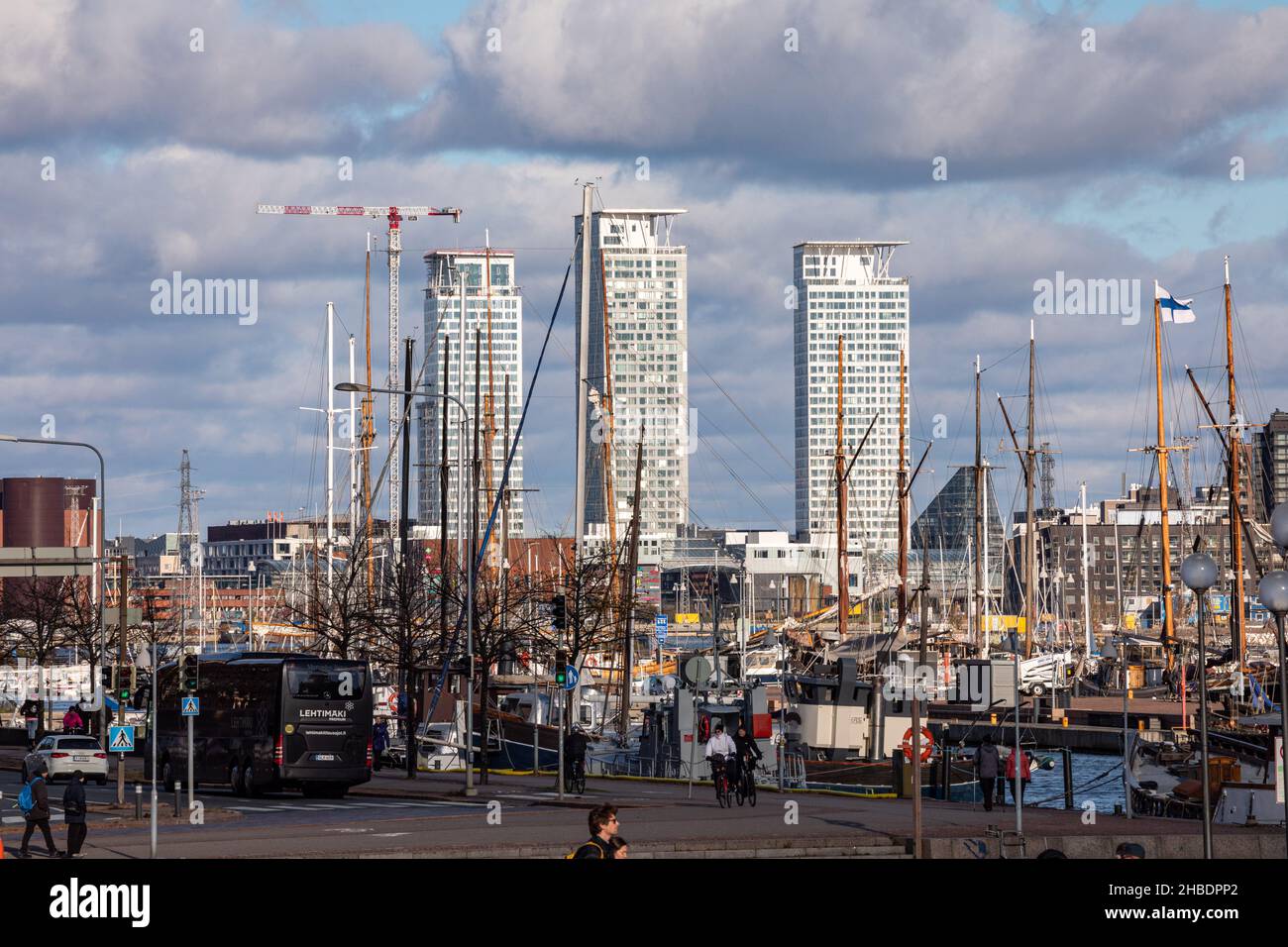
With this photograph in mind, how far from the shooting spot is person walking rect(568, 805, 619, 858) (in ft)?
44.7

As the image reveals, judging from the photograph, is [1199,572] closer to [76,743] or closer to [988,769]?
[988,769]

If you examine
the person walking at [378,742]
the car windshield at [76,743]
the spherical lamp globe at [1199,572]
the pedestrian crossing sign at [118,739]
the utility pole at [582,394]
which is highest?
the utility pole at [582,394]

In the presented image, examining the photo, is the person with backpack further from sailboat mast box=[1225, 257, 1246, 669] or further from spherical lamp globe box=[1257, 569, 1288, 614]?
sailboat mast box=[1225, 257, 1246, 669]

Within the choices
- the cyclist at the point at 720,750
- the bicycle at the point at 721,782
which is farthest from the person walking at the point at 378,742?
the bicycle at the point at 721,782

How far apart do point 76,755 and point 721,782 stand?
24.0 meters

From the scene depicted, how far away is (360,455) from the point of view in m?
95.7

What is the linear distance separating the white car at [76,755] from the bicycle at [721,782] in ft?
74.9

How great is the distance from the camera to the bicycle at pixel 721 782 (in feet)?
117

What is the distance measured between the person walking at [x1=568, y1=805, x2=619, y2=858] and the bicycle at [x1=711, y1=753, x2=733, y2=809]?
2131 centimetres

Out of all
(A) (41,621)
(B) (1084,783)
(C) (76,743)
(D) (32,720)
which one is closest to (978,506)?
(B) (1084,783)

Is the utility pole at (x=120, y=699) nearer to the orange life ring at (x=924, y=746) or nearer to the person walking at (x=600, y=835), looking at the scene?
the orange life ring at (x=924, y=746)

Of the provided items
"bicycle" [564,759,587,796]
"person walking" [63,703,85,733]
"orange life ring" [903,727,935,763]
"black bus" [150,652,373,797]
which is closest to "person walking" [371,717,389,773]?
"person walking" [63,703,85,733]

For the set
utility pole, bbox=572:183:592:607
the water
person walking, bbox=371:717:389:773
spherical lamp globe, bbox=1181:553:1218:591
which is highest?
utility pole, bbox=572:183:592:607
